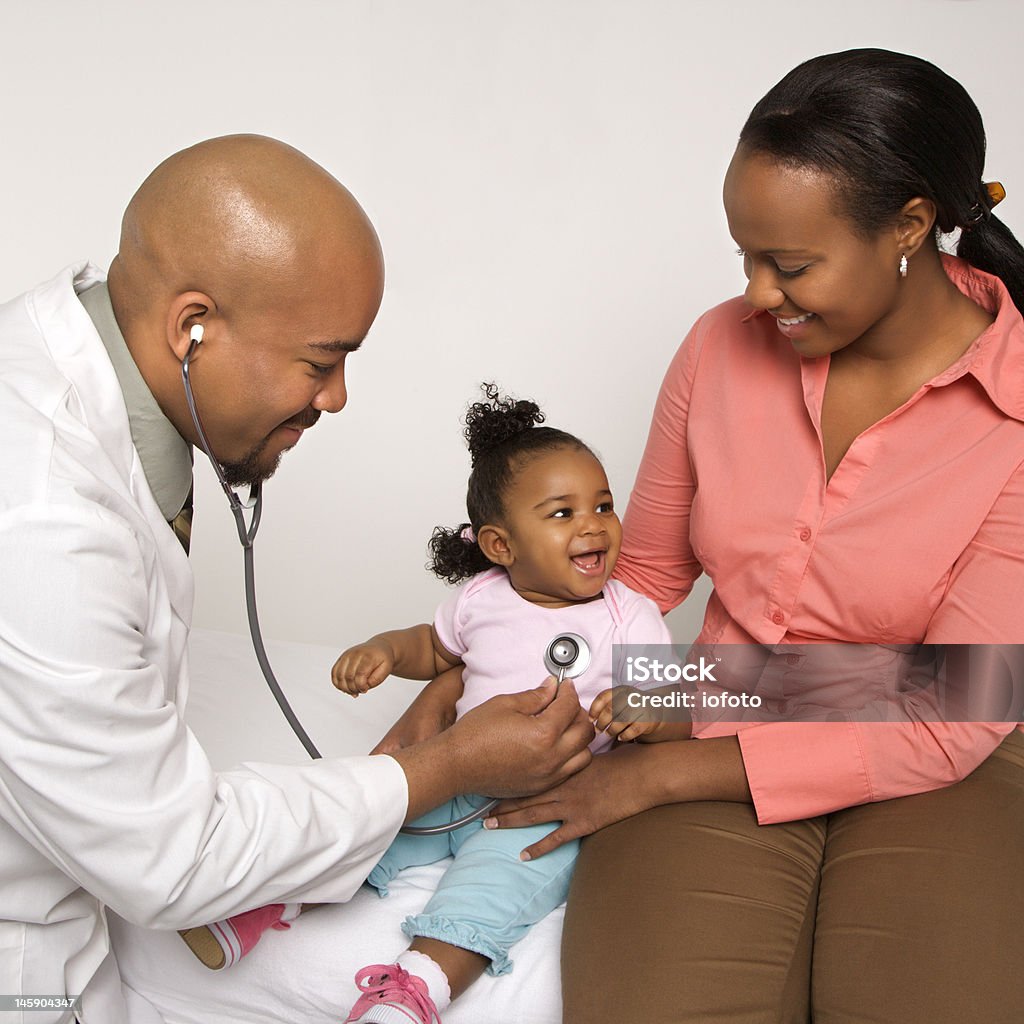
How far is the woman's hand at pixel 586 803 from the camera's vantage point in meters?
1.85

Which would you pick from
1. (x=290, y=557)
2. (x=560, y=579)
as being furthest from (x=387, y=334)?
(x=560, y=579)

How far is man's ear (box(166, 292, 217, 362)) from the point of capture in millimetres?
1542

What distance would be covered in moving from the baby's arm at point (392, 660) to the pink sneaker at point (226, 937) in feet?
1.42

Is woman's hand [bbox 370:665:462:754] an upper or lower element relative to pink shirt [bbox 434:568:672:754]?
lower

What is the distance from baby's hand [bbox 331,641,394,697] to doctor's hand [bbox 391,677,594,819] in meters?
0.33

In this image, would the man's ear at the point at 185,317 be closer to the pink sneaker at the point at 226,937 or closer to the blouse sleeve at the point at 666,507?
the pink sneaker at the point at 226,937

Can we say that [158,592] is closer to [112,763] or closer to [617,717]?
[112,763]

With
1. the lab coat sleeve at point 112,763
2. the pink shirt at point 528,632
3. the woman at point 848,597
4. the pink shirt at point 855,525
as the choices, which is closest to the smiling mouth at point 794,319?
the woman at point 848,597

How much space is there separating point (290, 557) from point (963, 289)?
2252mm

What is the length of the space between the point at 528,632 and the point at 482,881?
44 cm

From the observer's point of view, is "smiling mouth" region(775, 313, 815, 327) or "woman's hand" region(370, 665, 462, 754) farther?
"woman's hand" region(370, 665, 462, 754)

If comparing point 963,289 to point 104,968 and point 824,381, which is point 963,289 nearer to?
point 824,381

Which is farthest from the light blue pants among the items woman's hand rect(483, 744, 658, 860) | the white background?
the white background

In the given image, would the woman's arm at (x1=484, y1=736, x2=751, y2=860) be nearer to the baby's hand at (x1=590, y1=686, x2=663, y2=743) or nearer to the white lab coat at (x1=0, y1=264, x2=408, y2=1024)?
the baby's hand at (x1=590, y1=686, x2=663, y2=743)
